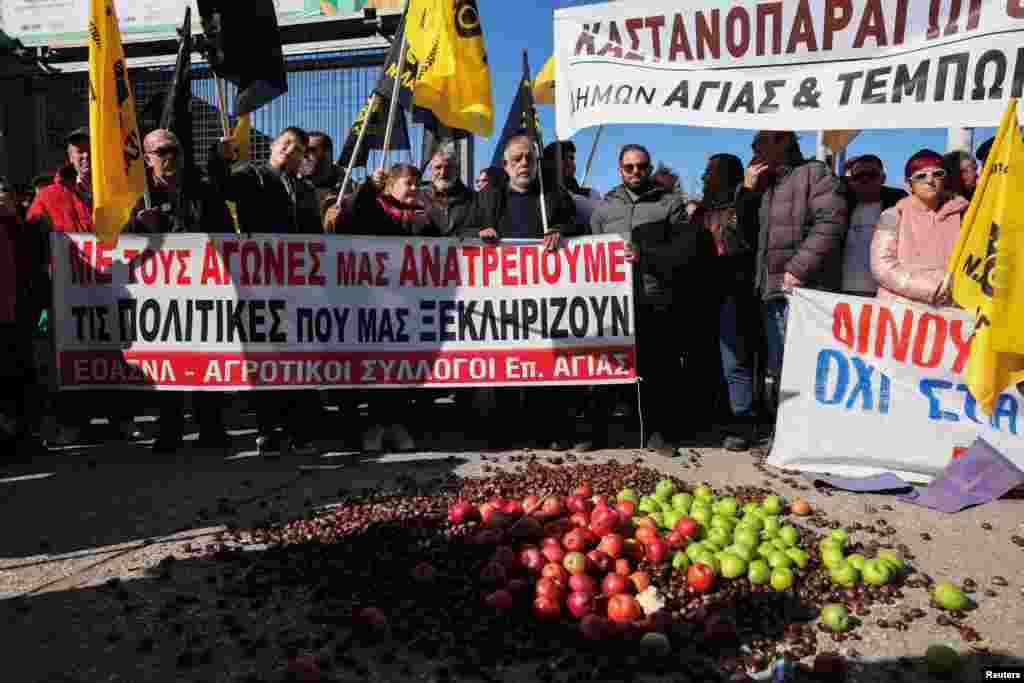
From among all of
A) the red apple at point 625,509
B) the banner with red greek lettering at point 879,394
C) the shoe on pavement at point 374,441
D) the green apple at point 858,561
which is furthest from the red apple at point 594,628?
the shoe on pavement at point 374,441

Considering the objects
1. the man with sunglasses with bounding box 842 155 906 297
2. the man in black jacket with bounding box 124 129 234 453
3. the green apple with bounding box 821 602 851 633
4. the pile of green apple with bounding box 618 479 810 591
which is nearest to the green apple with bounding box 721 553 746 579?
the pile of green apple with bounding box 618 479 810 591

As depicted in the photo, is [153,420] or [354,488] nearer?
[354,488]

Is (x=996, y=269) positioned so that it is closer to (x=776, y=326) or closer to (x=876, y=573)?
(x=776, y=326)

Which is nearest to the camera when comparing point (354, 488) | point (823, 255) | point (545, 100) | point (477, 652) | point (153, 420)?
point (477, 652)

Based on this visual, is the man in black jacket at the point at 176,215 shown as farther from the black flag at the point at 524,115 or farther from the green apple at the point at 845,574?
the green apple at the point at 845,574

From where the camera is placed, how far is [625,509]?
175 inches

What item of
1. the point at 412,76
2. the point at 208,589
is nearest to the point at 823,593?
the point at 208,589

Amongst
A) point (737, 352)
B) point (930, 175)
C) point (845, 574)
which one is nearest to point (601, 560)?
point (845, 574)

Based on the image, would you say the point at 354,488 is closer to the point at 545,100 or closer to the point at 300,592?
the point at 300,592

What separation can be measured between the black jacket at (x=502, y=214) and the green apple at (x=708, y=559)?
324cm

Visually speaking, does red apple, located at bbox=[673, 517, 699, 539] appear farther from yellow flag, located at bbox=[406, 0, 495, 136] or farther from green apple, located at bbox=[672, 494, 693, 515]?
yellow flag, located at bbox=[406, 0, 495, 136]

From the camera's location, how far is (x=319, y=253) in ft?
20.4

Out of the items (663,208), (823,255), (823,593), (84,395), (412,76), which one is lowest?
(823,593)

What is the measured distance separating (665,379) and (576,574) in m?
3.15
